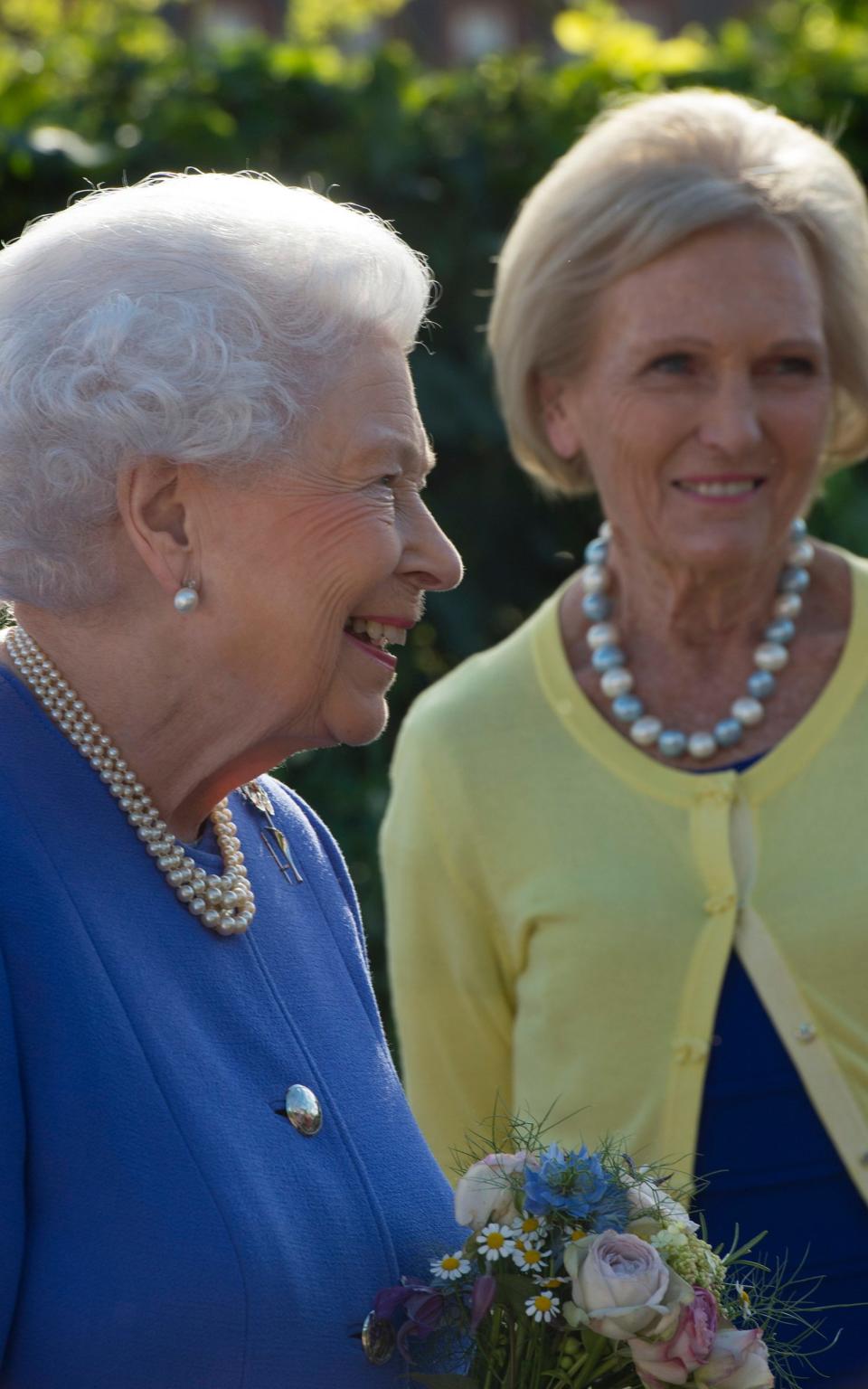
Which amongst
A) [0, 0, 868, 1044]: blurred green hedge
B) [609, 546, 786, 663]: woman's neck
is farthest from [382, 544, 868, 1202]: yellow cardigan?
[0, 0, 868, 1044]: blurred green hedge

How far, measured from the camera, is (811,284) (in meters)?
3.24

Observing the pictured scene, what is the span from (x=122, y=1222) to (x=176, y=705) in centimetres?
57

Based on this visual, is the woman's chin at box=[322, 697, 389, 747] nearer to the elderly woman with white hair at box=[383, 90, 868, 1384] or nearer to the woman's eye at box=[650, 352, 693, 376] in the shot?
the elderly woman with white hair at box=[383, 90, 868, 1384]

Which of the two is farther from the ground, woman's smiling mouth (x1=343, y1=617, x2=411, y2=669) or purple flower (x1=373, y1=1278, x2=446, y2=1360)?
woman's smiling mouth (x1=343, y1=617, x2=411, y2=669)

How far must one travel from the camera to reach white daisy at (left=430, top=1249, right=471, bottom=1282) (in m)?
1.88

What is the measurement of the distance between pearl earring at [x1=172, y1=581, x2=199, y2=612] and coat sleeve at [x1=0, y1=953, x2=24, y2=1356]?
0.47 meters

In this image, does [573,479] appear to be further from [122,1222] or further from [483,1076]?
[122,1222]

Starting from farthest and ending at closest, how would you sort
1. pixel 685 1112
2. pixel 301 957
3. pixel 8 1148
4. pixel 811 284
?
pixel 811 284 < pixel 685 1112 < pixel 301 957 < pixel 8 1148

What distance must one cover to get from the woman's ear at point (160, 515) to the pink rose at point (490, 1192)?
70 cm

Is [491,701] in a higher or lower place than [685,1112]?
higher

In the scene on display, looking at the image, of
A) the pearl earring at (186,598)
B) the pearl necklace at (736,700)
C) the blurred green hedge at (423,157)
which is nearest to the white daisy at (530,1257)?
the pearl earring at (186,598)

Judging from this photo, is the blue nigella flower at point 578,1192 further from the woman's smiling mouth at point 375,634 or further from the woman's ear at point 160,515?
the woman's ear at point 160,515

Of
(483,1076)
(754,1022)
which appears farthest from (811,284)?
(483,1076)

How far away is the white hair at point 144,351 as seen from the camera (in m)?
1.96
